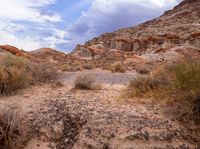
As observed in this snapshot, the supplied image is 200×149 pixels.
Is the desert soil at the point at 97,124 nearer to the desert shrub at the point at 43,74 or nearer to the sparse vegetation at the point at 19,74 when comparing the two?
the sparse vegetation at the point at 19,74

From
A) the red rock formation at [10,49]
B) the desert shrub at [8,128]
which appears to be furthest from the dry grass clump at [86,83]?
the red rock formation at [10,49]

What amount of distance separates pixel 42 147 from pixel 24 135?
0.51m

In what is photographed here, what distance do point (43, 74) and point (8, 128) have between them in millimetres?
4581

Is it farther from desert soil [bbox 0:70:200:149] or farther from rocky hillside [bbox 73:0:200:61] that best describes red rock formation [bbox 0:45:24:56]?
desert soil [bbox 0:70:200:149]

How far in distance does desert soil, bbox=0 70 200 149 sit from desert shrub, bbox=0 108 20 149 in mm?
212

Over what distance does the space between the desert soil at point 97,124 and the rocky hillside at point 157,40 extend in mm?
23175

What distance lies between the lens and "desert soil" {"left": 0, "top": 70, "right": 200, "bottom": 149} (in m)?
8.63

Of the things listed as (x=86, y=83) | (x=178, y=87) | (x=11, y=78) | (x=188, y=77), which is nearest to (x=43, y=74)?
(x=11, y=78)

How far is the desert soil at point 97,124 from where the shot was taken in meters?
8.63

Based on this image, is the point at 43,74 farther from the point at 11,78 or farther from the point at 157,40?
the point at 157,40

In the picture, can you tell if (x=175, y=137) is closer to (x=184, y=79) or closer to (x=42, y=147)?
(x=184, y=79)

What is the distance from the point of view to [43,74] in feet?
44.7

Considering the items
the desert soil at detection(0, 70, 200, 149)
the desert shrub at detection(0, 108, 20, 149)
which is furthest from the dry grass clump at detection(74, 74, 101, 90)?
the desert shrub at detection(0, 108, 20, 149)

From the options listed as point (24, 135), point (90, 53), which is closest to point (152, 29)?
point (90, 53)
